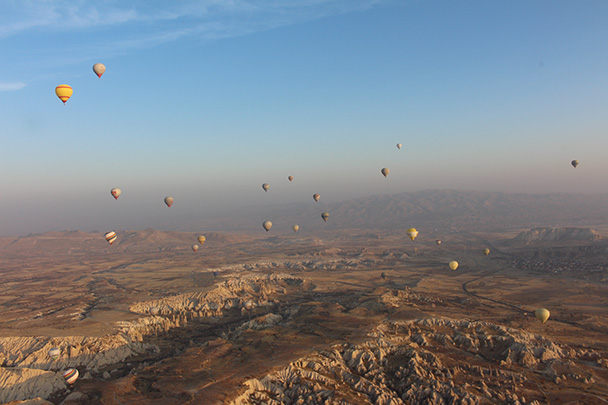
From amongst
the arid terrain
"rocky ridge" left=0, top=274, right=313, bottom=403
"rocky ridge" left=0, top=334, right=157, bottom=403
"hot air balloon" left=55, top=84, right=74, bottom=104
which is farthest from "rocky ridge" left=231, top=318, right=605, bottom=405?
"hot air balloon" left=55, top=84, right=74, bottom=104

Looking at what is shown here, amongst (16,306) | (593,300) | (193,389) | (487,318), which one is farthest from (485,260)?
(16,306)

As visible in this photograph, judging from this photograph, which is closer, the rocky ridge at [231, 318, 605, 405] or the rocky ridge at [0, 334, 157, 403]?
the rocky ridge at [231, 318, 605, 405]

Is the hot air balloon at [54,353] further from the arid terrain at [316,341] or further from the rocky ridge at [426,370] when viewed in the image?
the rocky ridge at [426,370]

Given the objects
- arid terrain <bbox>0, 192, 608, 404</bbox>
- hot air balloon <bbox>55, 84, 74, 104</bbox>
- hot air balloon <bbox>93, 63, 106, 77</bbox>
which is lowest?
arid terrain <bbox>0, 192, 608, 404</bbox>

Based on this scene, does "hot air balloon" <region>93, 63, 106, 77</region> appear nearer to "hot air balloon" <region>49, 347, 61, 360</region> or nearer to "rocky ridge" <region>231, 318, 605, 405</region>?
"hot air balloon" <region>49, 347, 61, 360</region>

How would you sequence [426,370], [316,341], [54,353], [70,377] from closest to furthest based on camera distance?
[426,370]
[70,377]
[316,341]
[54,353]

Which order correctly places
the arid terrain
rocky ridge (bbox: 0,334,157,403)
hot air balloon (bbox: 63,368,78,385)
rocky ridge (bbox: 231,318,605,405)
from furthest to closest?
rocky ridge (bbox: 0,334,157,403) < hot air balloon (bbox: 63,368,78,385) < the arid terrain < rocky ridge (bbox: 231,318,605,405)

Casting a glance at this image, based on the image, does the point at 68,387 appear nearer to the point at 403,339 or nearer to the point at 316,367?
the point at 316,367

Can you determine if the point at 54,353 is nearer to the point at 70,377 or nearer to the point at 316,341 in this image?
the point at 70,377

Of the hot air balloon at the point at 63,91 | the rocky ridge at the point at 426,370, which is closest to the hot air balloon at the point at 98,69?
the hot air balloon at the point at 63,91

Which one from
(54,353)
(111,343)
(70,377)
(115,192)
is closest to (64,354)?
(54,353)

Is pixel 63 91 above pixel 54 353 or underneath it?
above
